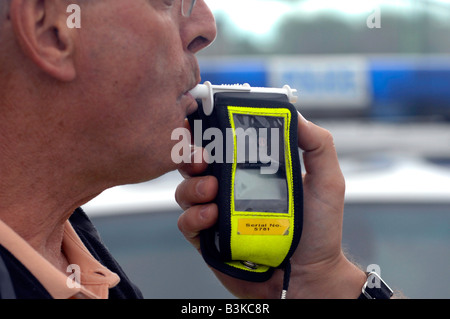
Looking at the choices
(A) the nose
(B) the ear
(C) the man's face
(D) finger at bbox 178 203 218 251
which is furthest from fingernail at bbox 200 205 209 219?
(B) the ear

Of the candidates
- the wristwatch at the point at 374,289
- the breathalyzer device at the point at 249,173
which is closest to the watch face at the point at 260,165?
the breathalyzer device at the point at 249,173

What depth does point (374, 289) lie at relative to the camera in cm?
206

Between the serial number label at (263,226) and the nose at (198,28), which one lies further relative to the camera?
the serial number label at (263,226)

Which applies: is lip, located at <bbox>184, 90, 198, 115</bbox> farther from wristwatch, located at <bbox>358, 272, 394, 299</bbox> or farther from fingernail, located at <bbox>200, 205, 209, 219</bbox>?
wristwatch, located at <bbox>358, 272, 394, 299</bbox>

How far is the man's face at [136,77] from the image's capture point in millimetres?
1499

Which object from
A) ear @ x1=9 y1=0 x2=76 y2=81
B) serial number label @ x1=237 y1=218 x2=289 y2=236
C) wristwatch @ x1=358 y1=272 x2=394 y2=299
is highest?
ear @ x1=9 y1=0 x2=76 y2=81

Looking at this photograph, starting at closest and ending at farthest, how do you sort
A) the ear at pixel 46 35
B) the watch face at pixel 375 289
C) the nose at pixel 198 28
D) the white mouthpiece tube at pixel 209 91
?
the ear at pixel 46 35
the nose at pixel 198 28
the white mouthpiece tube at pixel 209 91
the watch face at pixel 375 289

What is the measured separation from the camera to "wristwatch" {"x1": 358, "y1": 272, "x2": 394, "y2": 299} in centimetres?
204

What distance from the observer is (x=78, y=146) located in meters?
1.55

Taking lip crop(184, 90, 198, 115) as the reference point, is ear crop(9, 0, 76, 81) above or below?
above

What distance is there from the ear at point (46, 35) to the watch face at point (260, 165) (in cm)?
48

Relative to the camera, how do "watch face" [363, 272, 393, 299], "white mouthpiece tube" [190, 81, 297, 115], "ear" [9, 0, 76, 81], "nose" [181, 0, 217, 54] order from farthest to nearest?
"watch face" [363, 272, 393, 299] < "white mouthpiece tube" [190, 81, 297, 115] < "nose" [181, 0, 217, 54] < "ear" [9, 0, 76, 81]

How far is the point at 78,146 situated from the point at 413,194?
2.05 metres

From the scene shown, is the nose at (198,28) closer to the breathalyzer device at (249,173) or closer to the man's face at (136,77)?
the man's face at (136,77)
